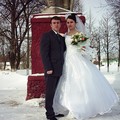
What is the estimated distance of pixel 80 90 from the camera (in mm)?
5367

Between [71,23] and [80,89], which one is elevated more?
[71,23]

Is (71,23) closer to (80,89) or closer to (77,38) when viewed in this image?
(77,38)

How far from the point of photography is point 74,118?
536 cm

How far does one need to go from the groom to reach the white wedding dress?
0.70 ft

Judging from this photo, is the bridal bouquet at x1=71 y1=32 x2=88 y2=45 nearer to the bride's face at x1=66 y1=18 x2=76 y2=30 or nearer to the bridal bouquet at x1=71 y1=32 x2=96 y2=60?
the bridal bouquet at x1=71 y1=32 x2=96 y2=60

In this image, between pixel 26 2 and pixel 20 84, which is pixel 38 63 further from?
pixel 26 2

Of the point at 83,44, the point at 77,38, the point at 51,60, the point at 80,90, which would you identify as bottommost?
the point at 80,90

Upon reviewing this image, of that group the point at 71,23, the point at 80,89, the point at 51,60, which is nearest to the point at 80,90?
the point at 80,89

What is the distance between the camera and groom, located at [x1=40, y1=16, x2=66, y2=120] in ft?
16.8

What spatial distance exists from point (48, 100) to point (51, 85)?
0.25 meters

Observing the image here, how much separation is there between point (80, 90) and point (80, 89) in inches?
0.7

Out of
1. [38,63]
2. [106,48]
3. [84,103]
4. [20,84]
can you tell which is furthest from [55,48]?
[106,48]

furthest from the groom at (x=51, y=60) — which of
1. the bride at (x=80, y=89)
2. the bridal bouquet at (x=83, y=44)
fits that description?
the bridal bouquet at (x=83, y=44)

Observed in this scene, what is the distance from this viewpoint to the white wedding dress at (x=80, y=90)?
17.4 feet
